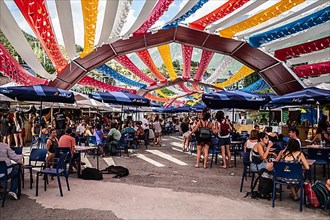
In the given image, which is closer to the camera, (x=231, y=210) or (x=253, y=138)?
(x=231, y=210)

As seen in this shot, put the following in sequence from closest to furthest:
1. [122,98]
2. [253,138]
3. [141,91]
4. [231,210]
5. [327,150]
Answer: [231,210] < [327,150] < [253,138] < [122,98] < [141,91]

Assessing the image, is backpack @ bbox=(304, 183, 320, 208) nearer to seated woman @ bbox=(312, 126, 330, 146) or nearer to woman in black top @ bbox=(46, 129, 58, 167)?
seated woman @ bbox=(312, 126, 330, 146)

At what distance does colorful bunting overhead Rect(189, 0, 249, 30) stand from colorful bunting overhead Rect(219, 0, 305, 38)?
79 cm

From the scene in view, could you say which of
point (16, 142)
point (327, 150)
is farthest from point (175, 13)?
point (16, 142)

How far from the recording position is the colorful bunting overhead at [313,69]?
12.2 m

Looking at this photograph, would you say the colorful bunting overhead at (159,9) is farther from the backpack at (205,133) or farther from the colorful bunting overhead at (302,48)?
the colorful bunting overhead at (302,48)

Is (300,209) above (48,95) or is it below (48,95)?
below

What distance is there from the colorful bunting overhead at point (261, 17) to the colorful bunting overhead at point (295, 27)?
1.86ft

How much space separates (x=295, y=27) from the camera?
9.91 metres

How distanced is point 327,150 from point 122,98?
7072 millimetres

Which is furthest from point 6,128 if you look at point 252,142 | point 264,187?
point 264,187

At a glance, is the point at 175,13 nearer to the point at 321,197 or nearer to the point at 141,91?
the point at 321,197

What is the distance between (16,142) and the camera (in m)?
13.4

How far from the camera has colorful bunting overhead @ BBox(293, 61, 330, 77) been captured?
12.2 meters
